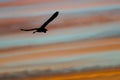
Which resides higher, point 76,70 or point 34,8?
point 34,8

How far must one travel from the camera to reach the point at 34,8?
1.28 meters

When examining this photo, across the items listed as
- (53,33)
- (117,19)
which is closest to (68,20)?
(53,33)

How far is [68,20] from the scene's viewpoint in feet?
4.23

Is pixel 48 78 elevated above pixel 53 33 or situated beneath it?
situated beneath

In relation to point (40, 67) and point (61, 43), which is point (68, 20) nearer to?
point (61, 43)

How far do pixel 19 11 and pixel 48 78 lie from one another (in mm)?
361

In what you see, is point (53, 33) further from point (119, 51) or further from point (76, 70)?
point (119, 51)

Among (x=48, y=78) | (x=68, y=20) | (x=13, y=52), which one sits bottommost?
(x=48, y=78)

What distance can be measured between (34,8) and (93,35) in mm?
310

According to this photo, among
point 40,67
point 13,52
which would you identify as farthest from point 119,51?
point 13,52

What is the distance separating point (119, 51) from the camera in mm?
1320

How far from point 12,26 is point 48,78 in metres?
0.31

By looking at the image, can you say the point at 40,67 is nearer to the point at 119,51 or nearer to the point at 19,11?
the point at 19,11

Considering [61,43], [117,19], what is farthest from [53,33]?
[117,19]
